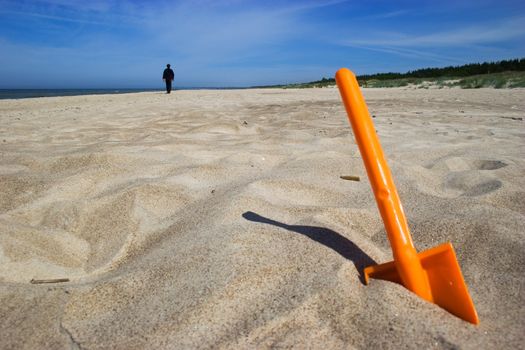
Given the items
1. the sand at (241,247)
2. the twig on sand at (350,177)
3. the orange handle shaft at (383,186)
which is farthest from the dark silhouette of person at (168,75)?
the orange handle shaft at (383,186)

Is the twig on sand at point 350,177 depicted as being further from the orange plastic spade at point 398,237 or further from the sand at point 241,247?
the orange plastic spade at point 398,237

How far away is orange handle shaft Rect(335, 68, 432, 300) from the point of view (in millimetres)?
902

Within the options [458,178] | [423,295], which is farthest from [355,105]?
[458,178]

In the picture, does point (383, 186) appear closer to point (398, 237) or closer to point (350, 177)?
point (398, 237)

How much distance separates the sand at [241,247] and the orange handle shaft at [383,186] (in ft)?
0.19

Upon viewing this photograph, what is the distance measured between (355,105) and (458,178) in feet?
4.21

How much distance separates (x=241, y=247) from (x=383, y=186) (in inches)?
17.9

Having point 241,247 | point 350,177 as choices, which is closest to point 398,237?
point 241,247

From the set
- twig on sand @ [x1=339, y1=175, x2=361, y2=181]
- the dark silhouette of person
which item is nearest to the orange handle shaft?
twig on sand @ [x1=339, y1=175, x2=361, y2=181]

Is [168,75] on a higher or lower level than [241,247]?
higher

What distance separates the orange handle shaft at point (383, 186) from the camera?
2.96 feet

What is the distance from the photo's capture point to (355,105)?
3.01ft

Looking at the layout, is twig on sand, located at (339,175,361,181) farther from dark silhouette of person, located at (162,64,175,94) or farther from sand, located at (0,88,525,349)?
dark silhouette of person, located at (162,64,175,94)

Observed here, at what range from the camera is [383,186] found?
917 millimetres
